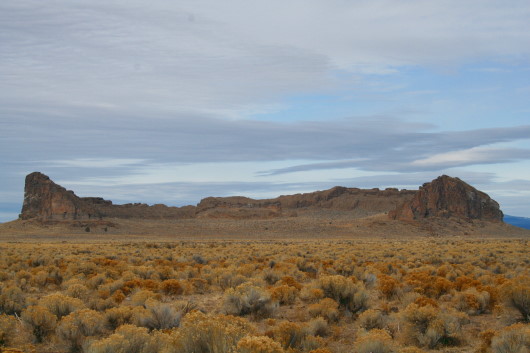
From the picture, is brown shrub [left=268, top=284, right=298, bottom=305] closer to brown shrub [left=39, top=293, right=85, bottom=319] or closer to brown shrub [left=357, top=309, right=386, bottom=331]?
brown shrub [left=357, top=309, right=386, bottom=331]

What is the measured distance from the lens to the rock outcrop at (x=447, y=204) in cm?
8762

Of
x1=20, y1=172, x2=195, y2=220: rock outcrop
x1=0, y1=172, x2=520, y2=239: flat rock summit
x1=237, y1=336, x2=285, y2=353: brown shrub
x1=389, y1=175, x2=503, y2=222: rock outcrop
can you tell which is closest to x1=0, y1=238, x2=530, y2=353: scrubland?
x1=237, y1=336, x2=285, y2=353: brown shrub

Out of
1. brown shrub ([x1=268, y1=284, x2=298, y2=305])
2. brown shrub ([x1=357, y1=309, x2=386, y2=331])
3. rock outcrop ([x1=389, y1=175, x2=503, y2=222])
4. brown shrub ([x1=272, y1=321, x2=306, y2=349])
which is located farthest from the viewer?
rock outcrop ([x1=389, y1=175, x2=503, y2=222])

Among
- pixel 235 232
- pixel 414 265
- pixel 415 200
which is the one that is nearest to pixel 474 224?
pixel 415 200

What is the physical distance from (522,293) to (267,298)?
611cm

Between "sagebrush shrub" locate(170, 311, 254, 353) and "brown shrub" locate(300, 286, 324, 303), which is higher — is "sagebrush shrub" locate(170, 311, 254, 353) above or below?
above

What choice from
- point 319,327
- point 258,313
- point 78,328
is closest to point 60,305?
point 78,328

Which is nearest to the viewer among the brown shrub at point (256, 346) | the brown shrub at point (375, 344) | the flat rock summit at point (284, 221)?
the brown shrub at point (256, 346)

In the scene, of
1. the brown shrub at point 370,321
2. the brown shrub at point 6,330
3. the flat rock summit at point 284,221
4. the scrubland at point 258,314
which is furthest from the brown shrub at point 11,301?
the flat rock summit at point 284,221

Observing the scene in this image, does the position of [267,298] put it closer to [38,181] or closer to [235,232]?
[235,232]

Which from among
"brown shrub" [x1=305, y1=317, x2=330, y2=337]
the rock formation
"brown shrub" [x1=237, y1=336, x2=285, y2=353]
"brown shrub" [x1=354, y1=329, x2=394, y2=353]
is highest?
the rock formation

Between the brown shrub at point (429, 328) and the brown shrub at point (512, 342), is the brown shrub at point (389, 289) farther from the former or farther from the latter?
the brown shrub at point (512, 342)

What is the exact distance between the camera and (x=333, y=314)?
11.4m

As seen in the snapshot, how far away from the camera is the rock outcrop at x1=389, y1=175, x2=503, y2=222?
87625mm
